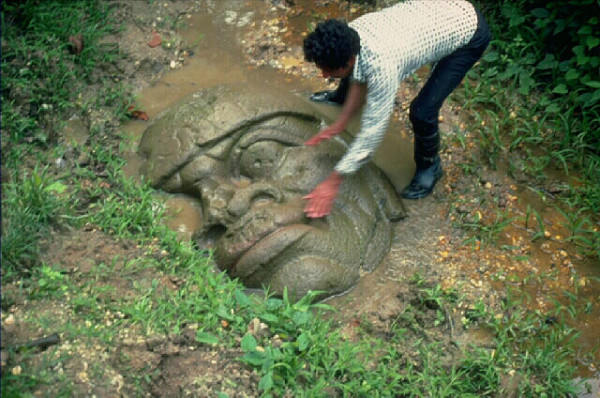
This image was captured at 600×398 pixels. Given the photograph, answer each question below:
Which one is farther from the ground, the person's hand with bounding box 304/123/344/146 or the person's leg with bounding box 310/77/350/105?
the person's hand with bounding box 304/123/344/146

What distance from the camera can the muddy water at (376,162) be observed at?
15.4ft

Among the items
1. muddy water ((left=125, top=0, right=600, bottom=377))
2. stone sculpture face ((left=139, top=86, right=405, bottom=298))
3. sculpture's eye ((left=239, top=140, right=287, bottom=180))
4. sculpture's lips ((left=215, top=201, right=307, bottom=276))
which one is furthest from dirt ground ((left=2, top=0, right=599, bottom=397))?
sculpture's eye ((left=239, top=140, right=287, bottom=180))

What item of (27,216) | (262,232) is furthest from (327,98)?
(27,216)

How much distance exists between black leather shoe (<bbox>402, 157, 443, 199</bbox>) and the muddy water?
6cm

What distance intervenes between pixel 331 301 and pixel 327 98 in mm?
1846

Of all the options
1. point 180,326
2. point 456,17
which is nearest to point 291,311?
point 180,326

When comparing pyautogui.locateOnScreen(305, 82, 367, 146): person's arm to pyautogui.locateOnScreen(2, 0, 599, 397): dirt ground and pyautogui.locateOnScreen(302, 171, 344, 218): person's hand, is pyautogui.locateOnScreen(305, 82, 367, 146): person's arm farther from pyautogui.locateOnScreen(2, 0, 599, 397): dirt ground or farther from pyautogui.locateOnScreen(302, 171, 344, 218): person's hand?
pyautogui.locateOnScreen(2, 0, 599, 397): dirt ground

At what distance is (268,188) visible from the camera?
4.62 meters

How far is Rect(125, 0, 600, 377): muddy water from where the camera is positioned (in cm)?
468

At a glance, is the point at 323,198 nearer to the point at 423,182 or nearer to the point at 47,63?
the point at 423,182

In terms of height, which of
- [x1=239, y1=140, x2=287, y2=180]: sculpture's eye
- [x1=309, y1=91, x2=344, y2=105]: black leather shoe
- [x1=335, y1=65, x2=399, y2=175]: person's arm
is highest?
[x1=335, y1=65, x2=399, y2=175]: person's arm

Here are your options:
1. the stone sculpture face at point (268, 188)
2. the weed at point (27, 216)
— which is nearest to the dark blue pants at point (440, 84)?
the stone sculpture face at point (268, 188)

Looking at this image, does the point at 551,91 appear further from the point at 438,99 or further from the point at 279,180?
the point at 279,180

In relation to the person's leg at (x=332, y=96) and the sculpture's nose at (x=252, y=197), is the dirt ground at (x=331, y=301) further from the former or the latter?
the sculpture's nose at (x=252, y=197)
